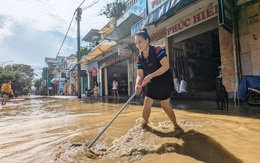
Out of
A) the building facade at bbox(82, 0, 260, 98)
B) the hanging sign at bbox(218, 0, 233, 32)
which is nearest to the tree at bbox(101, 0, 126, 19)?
the building facade at bbox(82, 0, 260, 98)

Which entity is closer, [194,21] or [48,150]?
[48,150]

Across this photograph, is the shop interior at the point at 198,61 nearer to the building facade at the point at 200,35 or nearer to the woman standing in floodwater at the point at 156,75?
the building facade at the point at 200,35

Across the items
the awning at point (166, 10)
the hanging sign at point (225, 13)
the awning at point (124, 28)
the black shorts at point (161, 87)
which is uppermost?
the awning at point (124, 28)

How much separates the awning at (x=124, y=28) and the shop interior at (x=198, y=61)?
2.70 m

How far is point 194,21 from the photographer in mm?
8219

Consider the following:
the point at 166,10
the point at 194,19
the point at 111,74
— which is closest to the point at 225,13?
the point at 166,10

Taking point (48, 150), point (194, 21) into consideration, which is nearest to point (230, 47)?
point (194, 21)

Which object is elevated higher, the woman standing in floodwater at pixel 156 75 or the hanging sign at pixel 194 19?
the hanging sign at pixel 194 19

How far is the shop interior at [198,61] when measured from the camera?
400 inches

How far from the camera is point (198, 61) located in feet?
36.3

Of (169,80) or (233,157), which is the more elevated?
(169,80)

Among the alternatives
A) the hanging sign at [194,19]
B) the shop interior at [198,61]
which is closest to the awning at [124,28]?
the hanging sign at [194,19]

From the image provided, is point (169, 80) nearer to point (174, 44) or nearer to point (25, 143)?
point (25, 143)

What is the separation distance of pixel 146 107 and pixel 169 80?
1.70 feet
